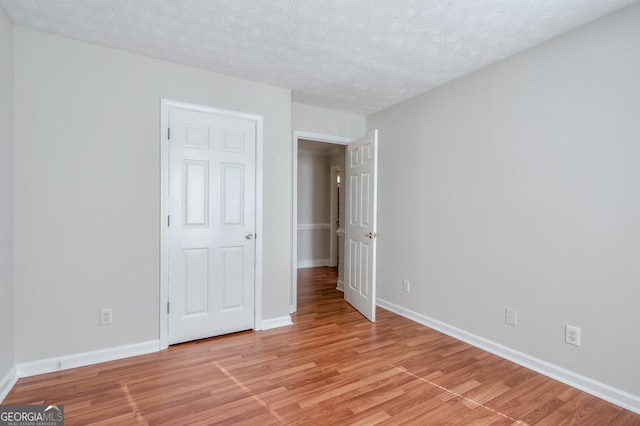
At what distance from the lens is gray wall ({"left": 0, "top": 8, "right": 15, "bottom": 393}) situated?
2.02 metres

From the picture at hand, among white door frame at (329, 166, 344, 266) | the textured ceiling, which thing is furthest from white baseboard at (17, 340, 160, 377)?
white door frame at (329, 166, 344, 266)

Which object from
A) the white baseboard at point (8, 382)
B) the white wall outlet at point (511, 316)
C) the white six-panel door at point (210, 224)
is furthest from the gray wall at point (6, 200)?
the white wall outlet at point (511, 316)

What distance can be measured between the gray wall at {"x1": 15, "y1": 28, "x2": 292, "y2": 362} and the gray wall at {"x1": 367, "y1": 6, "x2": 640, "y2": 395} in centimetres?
252

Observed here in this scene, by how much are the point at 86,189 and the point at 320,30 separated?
7.05ft

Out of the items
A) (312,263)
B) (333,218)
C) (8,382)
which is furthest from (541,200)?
(312,263)

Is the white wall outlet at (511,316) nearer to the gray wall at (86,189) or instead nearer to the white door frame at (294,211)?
the white door frame at (294,211)

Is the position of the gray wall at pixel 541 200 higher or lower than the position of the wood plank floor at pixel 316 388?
higher

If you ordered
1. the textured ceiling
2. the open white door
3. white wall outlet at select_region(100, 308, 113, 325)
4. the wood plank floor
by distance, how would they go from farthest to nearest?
1. the open white door
2. white wall outlet at select_region(100, 308, 113, 325)
3. the textured ceiling
4. the wood plank floor

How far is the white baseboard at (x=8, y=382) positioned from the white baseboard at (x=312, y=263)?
4.68 m

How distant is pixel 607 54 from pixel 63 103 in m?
3.85

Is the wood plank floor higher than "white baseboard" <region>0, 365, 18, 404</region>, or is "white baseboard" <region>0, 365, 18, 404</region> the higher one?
"white baseboard" <region>0, 365, 18, 404</region>

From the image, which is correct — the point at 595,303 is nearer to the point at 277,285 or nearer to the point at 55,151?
the point at 277,285

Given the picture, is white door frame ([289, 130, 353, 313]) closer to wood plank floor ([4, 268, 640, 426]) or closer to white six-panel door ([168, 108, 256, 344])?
white six-panel door ([168, 108, 256, 344])

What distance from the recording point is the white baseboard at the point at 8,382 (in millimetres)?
1992
